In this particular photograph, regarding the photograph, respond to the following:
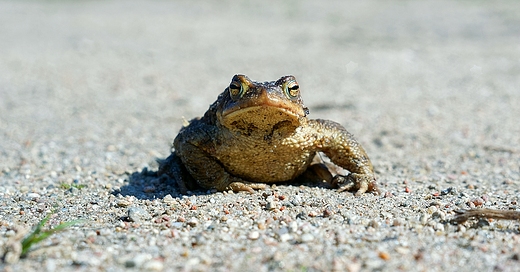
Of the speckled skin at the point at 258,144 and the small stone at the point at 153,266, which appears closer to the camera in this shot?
the small stone at the point at 153,266

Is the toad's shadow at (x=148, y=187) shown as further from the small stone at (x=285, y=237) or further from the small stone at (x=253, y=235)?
the small stone at (x=285, y=237)

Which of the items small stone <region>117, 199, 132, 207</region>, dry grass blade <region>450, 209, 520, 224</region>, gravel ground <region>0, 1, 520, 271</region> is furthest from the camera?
small stone <region>117, 199, 132, 207</region>

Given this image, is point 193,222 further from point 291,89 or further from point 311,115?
point 311,115

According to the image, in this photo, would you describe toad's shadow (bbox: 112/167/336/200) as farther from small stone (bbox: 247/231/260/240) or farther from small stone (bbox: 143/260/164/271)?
small stone (bbox: 143/260/164/271)

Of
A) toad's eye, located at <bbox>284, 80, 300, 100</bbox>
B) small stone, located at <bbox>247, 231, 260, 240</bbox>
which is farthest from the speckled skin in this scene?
small stone, located at <bbox>247, 231, 260, 240</bbox>

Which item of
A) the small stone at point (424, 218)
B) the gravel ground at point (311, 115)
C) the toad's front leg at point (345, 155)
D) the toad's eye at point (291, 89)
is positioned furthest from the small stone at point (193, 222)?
the small stone at point (424, 218)

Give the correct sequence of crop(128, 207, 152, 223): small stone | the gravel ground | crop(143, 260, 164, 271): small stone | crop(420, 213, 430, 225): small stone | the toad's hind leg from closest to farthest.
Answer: crop(143, 260, 164, 271): small stone
the gravel ground
crop(420, 213, 430, 225): small stone
crop(128, 207, 152, 223): small stone
the toad's hind leg
